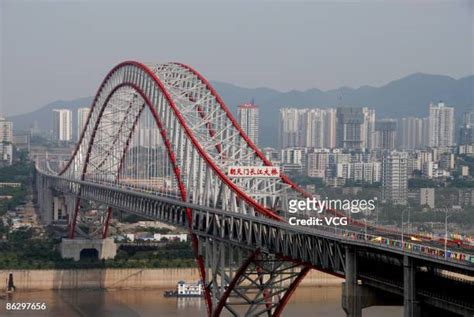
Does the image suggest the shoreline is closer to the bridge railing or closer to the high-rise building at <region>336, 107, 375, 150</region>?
the bridge railing

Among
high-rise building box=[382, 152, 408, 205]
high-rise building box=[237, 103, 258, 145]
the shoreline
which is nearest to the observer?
the shoreline

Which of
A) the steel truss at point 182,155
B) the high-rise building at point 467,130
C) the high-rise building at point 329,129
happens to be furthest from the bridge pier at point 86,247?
the high-rise building at point 329,129

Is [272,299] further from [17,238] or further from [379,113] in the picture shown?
[379,113]

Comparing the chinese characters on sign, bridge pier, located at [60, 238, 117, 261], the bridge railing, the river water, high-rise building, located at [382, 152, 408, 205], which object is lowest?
the river water

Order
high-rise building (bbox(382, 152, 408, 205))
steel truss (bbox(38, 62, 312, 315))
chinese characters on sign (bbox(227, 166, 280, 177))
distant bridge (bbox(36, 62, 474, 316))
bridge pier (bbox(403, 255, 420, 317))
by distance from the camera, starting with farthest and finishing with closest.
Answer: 1. high-rise building (bbox(382, 152, 408, 205))
2. chinese characters on sign (bbox(227, 166, 280, 177))
3. steel truss (bbox(38, 62, 312, 315))
4. distant bridge (bbox(36, 62, 474, 316))
5. bridge pier (bbox(403, 255, 420, 317))

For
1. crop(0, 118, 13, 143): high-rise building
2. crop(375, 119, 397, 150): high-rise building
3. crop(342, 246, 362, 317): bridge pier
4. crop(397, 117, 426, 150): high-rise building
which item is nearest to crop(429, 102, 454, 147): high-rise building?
crop(397, 117, 426, 150): high-rise building

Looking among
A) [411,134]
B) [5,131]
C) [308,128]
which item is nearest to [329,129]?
[308,128]
